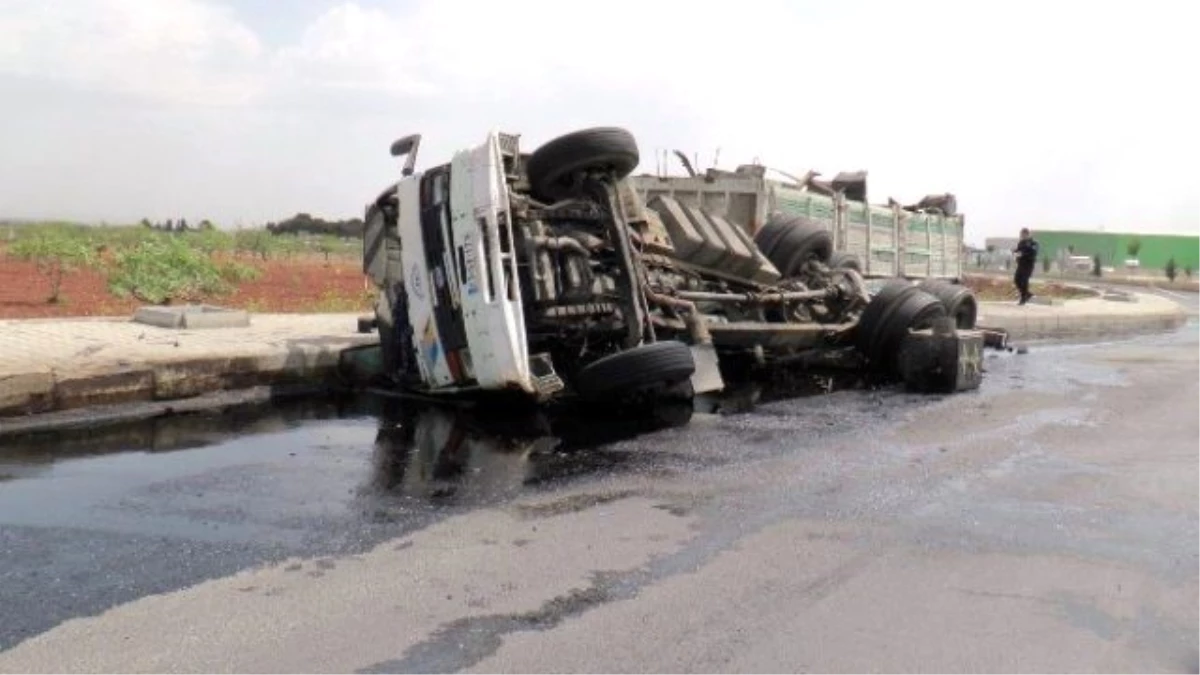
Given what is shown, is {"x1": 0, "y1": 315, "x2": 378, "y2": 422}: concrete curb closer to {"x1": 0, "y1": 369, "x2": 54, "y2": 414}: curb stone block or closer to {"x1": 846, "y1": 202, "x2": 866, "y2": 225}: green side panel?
{"x1": 0, "y1": 369, "x2": 54, "y2": 414}: curb stone block

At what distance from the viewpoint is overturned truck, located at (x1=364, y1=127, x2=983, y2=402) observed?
7.25 metres

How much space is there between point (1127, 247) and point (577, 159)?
78.6 m

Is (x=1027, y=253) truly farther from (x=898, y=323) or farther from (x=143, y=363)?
(x=143, y=363)

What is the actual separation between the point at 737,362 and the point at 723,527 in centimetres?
614

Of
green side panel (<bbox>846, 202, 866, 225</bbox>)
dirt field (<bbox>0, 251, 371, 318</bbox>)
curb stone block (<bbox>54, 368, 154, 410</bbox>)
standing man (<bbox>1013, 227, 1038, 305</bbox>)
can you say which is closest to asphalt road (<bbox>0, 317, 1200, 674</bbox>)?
curb stone block (<bbox>54, 368, 154, 410</bbox>)

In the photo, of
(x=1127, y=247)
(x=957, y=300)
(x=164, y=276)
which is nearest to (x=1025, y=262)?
(x=957, y=300)

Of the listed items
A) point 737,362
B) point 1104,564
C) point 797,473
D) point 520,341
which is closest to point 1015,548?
point 1104,564

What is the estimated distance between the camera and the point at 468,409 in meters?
8.74

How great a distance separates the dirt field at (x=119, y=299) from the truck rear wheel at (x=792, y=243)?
7778 millimetres

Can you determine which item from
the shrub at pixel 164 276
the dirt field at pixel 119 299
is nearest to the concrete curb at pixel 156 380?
the dirt field at pixel 119 299

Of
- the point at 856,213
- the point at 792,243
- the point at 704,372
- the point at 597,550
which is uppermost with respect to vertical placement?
the point at 856,213

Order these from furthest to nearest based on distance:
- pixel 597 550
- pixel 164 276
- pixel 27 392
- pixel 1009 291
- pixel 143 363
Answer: pixel 1009 291 → pixel 164 276 → pixel 143 363 → pixel 27 392 → pixel 597 550

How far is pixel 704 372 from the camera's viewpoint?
8047 millimetres

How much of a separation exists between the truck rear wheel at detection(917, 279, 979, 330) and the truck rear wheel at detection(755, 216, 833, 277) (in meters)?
1.64
